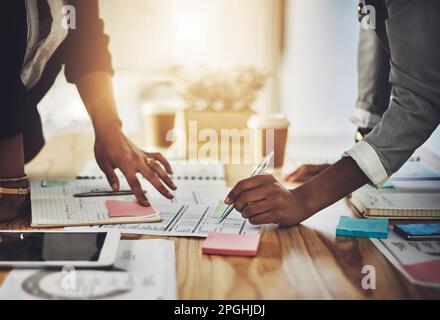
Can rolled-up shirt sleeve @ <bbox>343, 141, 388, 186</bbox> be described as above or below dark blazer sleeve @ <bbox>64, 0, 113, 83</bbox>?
below

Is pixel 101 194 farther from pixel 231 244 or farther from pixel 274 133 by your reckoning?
pixel 274 133

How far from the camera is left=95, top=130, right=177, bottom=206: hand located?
3.17 ft

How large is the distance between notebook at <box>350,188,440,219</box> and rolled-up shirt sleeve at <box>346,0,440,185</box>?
121mm

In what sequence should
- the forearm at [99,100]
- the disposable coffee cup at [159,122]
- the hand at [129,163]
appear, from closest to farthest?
the hand at [129,163], the forearm at [99,100], the disposable coffee cup at [159,122]

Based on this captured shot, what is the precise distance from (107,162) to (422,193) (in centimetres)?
64

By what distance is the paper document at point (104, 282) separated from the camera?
593 millimetres

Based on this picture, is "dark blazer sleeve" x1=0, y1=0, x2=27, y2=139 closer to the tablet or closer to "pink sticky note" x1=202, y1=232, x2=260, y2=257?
the tablet

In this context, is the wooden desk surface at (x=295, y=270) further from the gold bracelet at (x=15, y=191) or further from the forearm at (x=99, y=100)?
the forearm at (x=99, y=100)

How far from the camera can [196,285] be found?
2.06 ft

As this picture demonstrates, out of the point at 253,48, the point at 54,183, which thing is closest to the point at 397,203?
the point at 54,183

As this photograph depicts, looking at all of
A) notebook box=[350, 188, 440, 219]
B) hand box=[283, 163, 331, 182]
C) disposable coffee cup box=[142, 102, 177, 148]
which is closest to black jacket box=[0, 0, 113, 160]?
disposable coffee cup box=[142, 102, 177, 148]

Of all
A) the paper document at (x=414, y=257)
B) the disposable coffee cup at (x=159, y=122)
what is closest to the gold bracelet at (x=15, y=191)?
the paper document at (x=414, y=257)

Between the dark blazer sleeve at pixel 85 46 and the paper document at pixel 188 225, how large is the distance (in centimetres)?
40

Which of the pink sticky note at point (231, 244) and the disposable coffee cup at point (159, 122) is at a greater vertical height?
the disposable coffee cup at point (159, 122)
